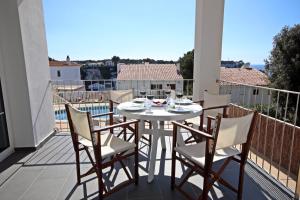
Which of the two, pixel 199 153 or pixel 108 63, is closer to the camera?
pixel 199 153

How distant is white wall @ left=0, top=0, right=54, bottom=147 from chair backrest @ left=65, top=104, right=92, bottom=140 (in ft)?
4.53

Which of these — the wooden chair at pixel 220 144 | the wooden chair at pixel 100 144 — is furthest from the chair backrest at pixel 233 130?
the wooden chair at pixel 100 144

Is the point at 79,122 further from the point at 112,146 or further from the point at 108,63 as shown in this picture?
the point at 108,63

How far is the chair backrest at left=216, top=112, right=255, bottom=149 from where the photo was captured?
1541 mm

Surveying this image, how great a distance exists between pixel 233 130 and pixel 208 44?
2561mm

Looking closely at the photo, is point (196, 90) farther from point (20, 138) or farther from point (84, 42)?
point (84, 42)

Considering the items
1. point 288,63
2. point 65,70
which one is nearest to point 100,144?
point 288,63

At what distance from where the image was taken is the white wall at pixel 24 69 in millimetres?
2709

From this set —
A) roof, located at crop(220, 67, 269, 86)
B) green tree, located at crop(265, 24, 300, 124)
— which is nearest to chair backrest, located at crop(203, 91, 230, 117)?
green tree, located at crop(265, 24, 300, 124)

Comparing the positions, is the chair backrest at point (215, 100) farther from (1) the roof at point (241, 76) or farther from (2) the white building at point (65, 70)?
(2) the white building at point (65, 70)

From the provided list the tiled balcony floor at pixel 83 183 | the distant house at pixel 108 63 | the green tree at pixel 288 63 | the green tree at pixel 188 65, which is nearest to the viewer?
the tiled balcony floor at pixel 83 183

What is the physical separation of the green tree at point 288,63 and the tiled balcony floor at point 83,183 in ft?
19.8

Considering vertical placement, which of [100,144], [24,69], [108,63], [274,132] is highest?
[108,63]

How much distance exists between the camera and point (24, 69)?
282 cm
